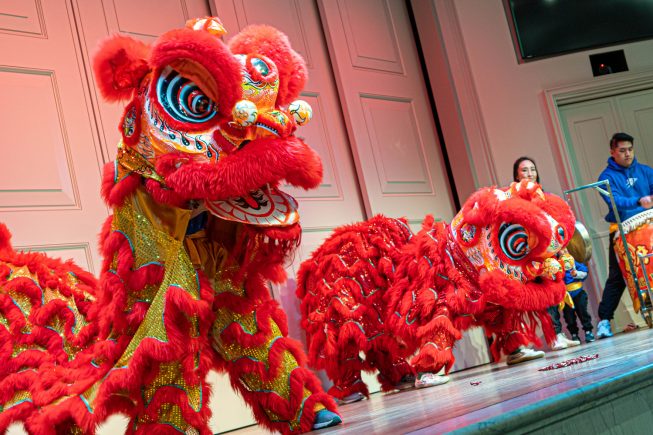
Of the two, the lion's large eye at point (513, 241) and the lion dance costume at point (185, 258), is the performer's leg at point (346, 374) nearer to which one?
the lion's large eye at point (513, 241)

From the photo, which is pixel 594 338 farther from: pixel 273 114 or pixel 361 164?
pixel 273 114

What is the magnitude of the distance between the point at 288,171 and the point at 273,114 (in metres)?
0.15

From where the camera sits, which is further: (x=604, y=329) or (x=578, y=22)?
(x=578, y=22)

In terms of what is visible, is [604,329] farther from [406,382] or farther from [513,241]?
→ [513,241]

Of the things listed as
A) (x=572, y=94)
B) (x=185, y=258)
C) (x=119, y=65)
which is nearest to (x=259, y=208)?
(x=185, y=258)

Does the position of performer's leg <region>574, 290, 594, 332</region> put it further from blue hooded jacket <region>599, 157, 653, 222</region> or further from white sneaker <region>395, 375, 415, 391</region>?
white sneaker <region>395, 375, 415, 391</region>

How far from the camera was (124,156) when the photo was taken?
1.81m

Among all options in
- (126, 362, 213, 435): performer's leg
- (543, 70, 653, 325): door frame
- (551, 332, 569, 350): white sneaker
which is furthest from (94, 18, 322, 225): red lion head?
(543, 70, 653, 325): door frame

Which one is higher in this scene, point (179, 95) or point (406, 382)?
point (179, 95)

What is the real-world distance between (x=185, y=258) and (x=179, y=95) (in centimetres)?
35

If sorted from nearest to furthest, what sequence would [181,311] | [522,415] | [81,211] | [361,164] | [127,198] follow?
[522,415]
[181,311]
[127,198]
[81,211]
[361,164]

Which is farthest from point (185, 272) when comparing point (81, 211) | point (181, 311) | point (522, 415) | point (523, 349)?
point (523, 349)

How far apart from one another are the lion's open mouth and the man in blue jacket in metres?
2.75

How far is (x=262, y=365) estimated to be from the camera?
1.81m
